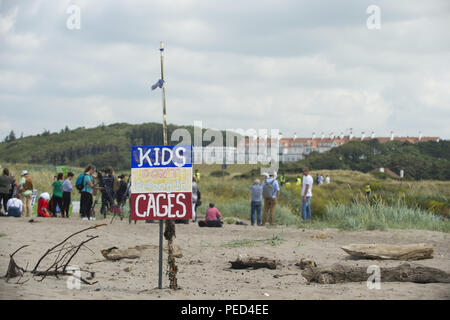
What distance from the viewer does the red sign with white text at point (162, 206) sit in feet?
24.1

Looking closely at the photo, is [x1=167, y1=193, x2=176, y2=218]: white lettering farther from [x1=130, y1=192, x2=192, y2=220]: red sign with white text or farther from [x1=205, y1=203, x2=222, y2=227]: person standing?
[x1=205, y1=203, x2=222, y2=227]: person standing

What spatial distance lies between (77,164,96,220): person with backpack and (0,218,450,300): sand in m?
1.13

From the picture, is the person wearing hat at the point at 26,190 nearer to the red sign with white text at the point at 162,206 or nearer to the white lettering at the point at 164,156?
the red sign with white text at the point at 162,206

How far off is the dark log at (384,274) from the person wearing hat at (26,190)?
12547 mm

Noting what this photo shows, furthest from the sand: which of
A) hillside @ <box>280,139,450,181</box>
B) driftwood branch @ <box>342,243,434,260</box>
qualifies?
hillside @ <box>280,139,450,181</box>

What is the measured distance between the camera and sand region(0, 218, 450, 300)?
7.25 metres

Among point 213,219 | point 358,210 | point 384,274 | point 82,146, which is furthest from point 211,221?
point 82,146

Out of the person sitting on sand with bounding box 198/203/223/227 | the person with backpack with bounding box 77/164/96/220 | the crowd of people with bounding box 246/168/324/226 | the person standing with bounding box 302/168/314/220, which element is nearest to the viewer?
the person with backpack with bounding box 77/164/96/220

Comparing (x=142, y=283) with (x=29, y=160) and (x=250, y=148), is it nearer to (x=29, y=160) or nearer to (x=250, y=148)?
(x=250, y=148)

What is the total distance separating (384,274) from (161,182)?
138 inches

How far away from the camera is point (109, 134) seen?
180750 millimetres

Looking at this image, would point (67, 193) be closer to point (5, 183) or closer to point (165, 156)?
point (5, 183)
